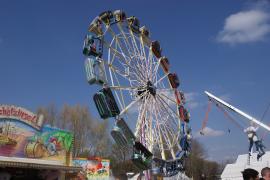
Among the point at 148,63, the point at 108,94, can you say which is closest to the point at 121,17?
the point at 148,63

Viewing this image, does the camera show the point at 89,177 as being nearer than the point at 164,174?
No

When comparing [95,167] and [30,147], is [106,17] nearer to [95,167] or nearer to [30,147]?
[30,147]

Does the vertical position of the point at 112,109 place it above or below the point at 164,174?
above

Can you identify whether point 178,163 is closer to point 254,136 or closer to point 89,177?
point 254,136

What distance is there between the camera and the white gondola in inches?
795

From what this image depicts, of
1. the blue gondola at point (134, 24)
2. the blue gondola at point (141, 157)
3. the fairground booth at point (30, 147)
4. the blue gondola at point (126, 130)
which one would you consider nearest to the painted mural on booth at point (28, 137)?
the fairground booth at point (30, 147)

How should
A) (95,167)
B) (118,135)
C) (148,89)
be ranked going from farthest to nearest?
1. (95,167)
2. (148,89)
3. (118,135)

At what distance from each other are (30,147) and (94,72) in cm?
559

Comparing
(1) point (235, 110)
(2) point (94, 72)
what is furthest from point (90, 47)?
(1) point (235, 110)

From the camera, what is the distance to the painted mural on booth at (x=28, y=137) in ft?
66.5

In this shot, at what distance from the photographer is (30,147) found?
2145 centimetres

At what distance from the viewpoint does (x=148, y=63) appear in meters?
25.1

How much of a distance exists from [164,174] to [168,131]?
3401 mm

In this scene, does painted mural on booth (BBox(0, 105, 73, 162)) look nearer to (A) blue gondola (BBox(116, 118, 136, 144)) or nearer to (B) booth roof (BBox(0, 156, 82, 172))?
(B) booth roof (BBox(0, 156, 82, 172))
